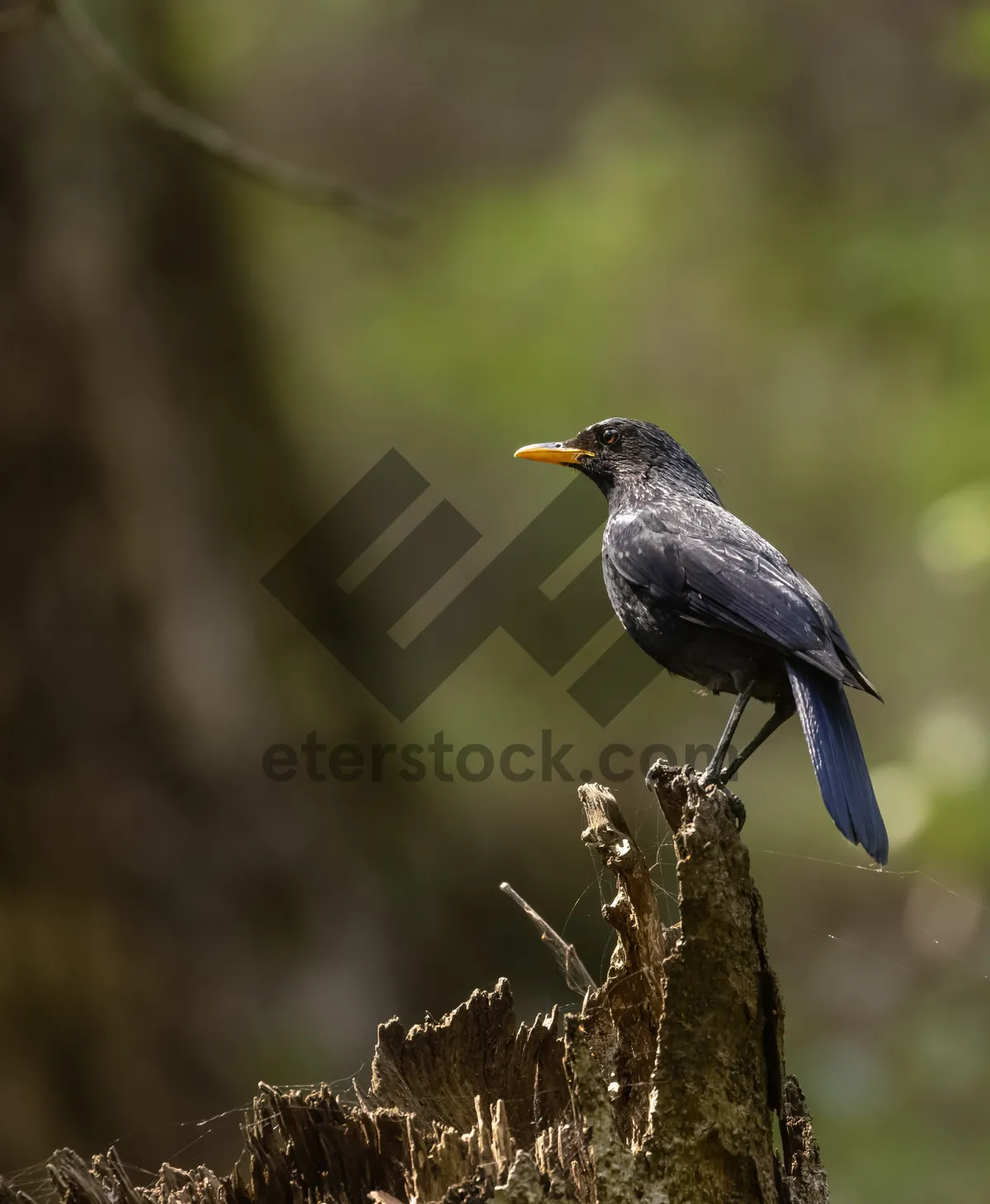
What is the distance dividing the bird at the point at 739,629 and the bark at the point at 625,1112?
18.2 inches

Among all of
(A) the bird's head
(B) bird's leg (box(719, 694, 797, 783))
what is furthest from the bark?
(A) the bird's head

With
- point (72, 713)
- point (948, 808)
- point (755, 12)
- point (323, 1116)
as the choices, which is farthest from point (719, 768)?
Answer: point (755, 12)

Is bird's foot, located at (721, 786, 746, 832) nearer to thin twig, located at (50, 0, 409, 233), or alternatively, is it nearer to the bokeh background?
the bokeh background

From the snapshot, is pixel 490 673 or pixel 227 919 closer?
pixel 227 919

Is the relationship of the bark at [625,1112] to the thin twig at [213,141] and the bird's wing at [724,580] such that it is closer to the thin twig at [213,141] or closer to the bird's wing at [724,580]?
the bird's wing at [724,580]

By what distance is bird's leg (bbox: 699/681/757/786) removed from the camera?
2.90 metres

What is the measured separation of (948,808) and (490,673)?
4092 mm

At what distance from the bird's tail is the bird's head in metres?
1.20

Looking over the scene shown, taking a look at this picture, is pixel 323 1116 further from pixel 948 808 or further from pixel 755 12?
pixel 755 12

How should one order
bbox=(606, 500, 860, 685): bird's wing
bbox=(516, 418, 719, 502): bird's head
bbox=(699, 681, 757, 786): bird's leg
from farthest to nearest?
bbox=(516, 418, 719, 502): bird's head < bbox=(606, 500, 860, 685): bird's wing < bbox=(699, 681, 757, 786): bird's leg

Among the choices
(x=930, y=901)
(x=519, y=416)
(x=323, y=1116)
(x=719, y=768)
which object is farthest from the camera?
(x=519, y=416)

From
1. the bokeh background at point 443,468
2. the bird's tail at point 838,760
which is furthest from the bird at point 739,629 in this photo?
the bokeh background at point 443,468

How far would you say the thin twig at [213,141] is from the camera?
3.92 m

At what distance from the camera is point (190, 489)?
5.59 metres
